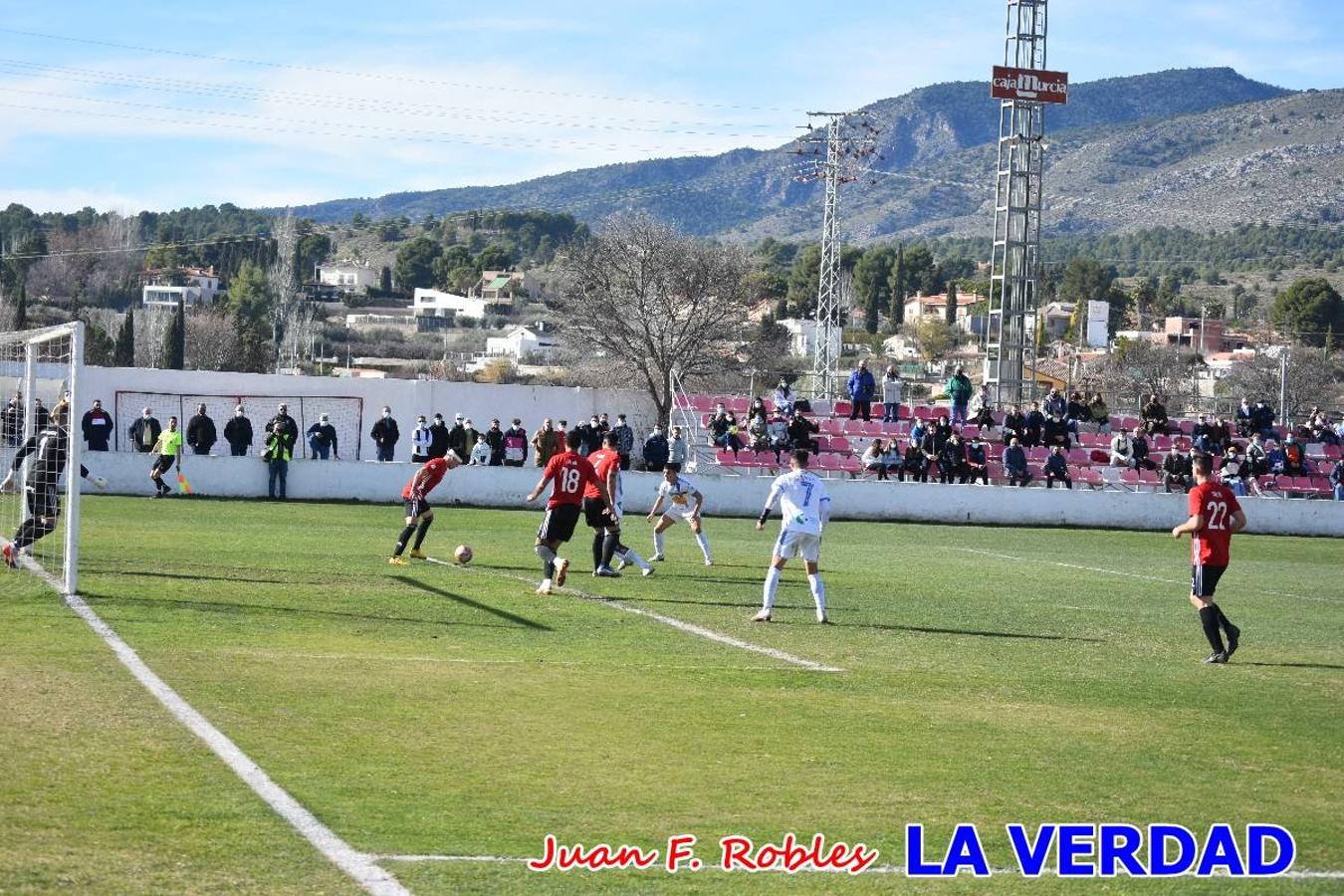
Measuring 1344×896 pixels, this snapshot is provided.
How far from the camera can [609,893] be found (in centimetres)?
710

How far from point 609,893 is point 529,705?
14.8ft

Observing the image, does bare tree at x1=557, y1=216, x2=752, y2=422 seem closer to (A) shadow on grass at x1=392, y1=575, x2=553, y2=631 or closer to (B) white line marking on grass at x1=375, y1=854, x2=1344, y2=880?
(A) shadow on grass at x1=392, y1=575, x2=553, y2=631

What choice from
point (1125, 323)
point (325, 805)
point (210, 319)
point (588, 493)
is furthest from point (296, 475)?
point (1125, 323)

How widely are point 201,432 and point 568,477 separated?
73.4 ft

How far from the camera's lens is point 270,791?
8484 millimetres

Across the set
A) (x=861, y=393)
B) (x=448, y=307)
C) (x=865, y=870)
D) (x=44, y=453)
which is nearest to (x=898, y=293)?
(x=448, y=307)

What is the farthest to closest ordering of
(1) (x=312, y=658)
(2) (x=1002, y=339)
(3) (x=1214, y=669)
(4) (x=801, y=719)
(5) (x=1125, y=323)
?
(5) (x=1125, y=323)
(2) (x=1002, y=339)
(3) (x=1214, y=669)
(1) (x=312, y=658)
(4) (x=801, y=719)

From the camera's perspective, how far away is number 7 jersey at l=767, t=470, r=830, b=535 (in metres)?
17.0

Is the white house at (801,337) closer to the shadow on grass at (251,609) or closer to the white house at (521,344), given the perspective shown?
the white house at (521,344)

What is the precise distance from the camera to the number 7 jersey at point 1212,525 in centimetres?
1550

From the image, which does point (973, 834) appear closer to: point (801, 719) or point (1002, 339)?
point (801, 719)

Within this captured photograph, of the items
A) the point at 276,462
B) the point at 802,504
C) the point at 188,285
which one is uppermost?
the point at 188,285

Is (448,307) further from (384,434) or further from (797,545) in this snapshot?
(797,545)

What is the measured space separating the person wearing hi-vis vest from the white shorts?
20527mm
